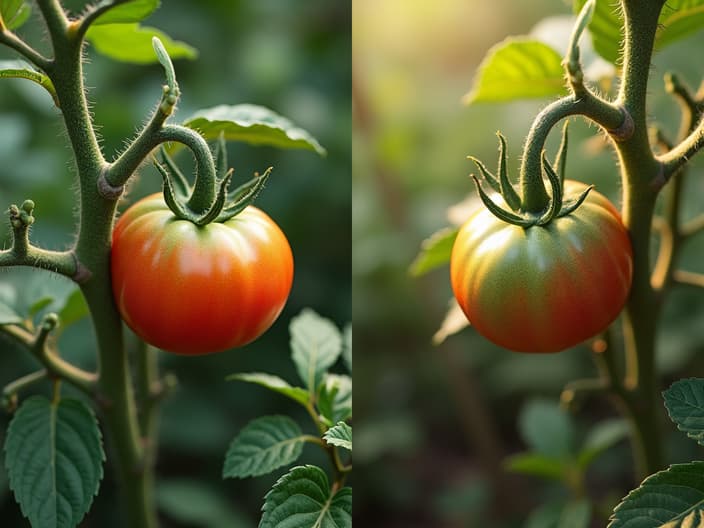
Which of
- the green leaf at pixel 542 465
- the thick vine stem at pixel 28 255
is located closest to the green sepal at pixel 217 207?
the thick vine stem at pixel 28 255

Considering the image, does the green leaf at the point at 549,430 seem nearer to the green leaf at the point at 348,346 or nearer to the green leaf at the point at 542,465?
the green leaf at the point at 542,465

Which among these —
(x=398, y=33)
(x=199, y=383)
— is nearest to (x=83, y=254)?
(x=199, y=383)

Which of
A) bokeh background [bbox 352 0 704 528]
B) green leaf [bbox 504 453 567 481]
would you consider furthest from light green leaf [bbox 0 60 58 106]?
bokeh background [bbox 352 0 704 528]

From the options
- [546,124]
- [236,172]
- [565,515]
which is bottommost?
[565,515]

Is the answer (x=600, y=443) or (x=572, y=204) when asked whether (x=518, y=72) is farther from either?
(x=600, y=443)

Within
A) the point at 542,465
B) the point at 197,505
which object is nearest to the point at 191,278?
Answer: the point at 542,465
